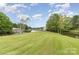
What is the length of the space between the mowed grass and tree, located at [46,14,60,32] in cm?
5

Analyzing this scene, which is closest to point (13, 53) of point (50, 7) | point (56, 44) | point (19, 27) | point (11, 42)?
point (11, 42)

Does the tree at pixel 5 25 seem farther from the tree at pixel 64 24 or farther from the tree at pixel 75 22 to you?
the tree at pixel 75 22

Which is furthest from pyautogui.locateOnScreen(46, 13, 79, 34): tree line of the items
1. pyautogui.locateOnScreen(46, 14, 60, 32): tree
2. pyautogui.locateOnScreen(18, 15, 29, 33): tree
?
pyautogui.locateOnScreen(18, 15, 29, 33): tree

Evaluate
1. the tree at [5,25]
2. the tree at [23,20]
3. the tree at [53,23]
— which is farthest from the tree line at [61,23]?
the tree at [5,25]

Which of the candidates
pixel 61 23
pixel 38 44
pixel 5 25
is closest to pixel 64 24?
pixel 61 23

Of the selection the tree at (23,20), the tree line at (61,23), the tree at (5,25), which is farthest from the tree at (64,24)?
the tree at (5,25)

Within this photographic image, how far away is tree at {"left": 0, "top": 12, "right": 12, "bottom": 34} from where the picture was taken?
2.30 m

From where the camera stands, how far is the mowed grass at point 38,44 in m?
2.26

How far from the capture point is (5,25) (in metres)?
2.31

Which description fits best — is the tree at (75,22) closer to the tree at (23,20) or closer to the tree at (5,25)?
the tree at (23,20)

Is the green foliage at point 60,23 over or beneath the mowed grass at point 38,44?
over

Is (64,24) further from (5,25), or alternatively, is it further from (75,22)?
(5,25)

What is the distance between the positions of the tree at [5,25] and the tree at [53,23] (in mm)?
404
